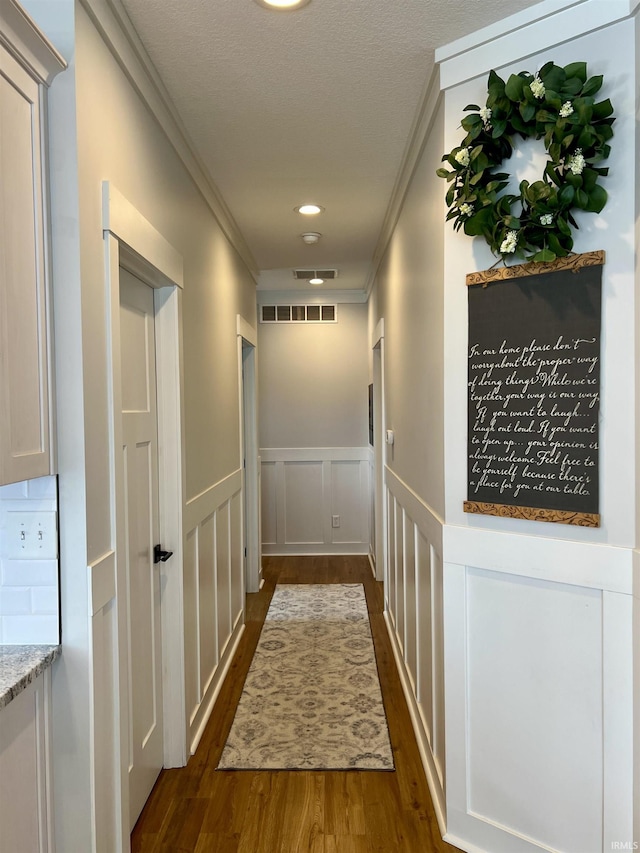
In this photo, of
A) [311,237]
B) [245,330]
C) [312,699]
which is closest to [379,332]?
[311,237]

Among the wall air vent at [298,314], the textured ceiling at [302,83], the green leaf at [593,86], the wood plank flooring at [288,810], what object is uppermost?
the textured ceiling at [302,83]

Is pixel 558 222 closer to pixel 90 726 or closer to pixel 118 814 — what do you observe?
pixel 90 726

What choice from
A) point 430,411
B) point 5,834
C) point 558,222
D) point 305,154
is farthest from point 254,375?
point 5,834

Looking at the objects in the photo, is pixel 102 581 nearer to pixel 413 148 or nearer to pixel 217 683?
pixel 217 683

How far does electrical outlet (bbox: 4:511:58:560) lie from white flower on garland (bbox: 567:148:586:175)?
1.58 metres

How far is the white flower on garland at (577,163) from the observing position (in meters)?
1.52

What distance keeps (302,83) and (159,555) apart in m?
1.77

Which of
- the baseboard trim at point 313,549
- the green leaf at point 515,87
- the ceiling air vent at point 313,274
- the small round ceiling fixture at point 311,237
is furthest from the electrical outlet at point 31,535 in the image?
the baseboard trim at point 313,549

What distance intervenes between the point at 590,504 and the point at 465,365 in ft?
1.82

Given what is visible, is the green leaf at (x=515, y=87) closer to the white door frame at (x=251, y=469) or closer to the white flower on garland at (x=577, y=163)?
the white flower on garland at (x=577, y=163)

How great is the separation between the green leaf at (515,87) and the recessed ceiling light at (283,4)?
1.92 ft

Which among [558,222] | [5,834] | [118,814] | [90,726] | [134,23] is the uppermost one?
[134,23]

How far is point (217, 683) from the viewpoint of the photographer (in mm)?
3045

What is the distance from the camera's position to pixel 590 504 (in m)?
1.62
